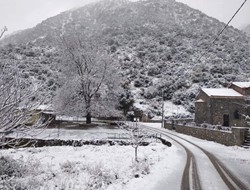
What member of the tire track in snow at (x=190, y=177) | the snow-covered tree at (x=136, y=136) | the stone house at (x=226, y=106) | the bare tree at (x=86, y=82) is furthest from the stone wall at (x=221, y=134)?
the bare tree at (x=86, y=82)

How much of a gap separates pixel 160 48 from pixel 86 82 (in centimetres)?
5278

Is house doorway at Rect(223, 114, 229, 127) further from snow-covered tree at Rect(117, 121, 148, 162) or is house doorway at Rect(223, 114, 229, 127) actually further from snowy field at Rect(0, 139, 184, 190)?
snowy field at Rect(0, 139, 184, 190)

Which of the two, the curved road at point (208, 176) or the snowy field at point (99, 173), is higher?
the curved road at point (208, 176)

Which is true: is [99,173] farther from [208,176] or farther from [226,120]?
[226,120]

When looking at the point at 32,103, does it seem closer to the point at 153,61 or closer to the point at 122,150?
the point at 122,150

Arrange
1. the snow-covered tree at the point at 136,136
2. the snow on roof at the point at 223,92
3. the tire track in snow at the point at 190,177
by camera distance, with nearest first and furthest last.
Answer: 1. the tire track in snow at the point at 190,177
2. the snow-covered tree at the point at 136,136
3. the snow on roof at the point at 223,92

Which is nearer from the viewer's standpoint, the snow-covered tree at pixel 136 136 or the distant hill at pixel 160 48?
the snow-covered tree at pixel 136 136

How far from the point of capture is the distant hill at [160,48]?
6381cm

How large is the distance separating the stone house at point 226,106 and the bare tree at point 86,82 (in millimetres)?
15883

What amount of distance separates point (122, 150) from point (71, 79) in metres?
15.1

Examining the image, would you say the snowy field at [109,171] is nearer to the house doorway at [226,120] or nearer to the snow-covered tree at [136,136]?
the snow-covered tree at [136,136]

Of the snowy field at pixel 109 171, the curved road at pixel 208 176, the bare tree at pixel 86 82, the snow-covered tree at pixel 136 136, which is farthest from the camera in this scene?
the bare tree at pixel 86 82

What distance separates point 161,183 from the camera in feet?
36.9

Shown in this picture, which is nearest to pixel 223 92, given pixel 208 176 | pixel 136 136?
pixel 136 136
